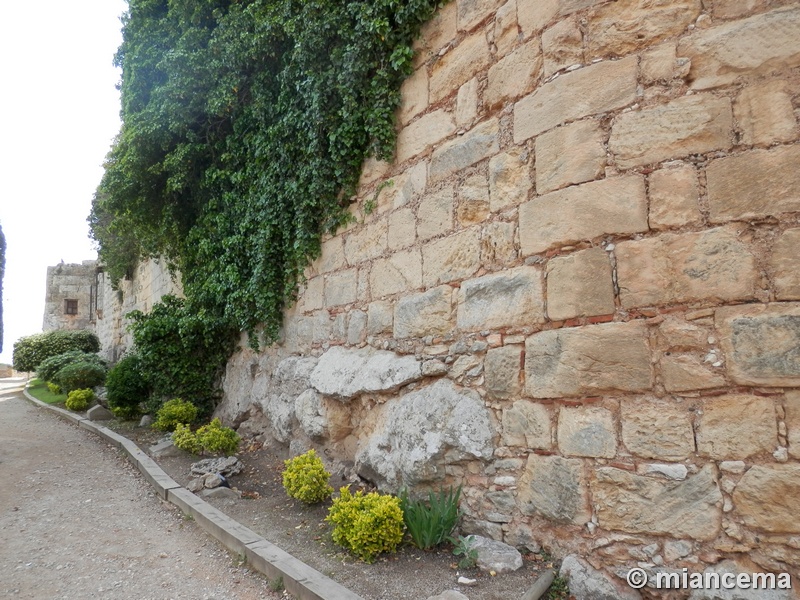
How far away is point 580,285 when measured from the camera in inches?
126

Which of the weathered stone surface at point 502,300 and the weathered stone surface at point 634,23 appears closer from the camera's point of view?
the weathered stone surface at point 634,23

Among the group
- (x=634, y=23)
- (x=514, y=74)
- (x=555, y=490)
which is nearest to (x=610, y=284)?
(x=555, y=490)

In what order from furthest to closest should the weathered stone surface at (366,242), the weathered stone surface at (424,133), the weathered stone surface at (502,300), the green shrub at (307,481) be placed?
1. the weathered stone surface at (366,242)
2. the green shrub at (307,481)
3. the weathered stone surface at (424,133)
4. the weathered stone surface at (502,300)

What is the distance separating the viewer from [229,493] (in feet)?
16.9

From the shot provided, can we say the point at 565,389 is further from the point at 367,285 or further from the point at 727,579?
the point at 367,285

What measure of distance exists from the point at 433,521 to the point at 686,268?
7.20 feet

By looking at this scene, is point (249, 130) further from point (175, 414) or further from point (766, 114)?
point (766, 114)

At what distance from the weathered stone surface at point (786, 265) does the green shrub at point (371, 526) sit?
2.56 metres

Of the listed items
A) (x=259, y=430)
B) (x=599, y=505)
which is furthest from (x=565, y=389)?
(x=259, y=430)

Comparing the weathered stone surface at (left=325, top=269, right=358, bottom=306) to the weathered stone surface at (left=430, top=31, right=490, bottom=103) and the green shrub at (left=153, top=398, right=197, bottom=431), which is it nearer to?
the weathered stone surface at (left=430, top=31, right=490, bottom=103)

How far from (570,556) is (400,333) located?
6.80 feet

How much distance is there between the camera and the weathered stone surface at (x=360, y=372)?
4.35 m

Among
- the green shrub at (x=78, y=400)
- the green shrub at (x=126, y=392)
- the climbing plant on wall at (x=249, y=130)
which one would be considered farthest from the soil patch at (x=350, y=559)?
the green shrub at (x=78, y=400)

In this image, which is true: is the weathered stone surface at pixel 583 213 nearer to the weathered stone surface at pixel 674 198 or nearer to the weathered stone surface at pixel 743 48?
the weathered stone surface at pixel 674 198
